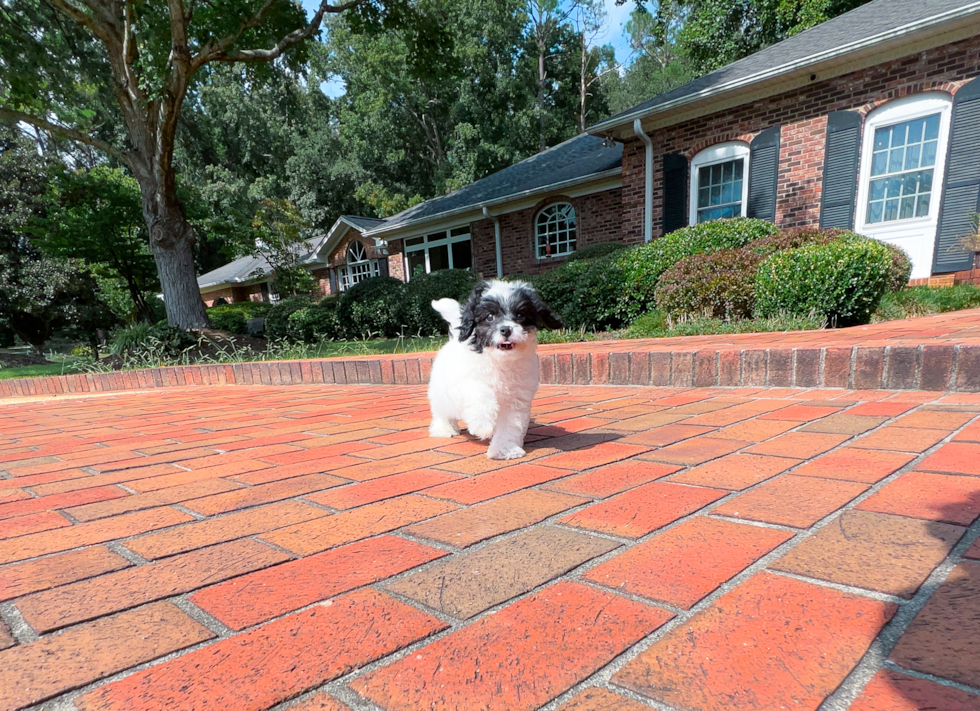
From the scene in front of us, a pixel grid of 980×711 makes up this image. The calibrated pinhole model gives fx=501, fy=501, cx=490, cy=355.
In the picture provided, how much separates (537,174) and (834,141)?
27.3ft

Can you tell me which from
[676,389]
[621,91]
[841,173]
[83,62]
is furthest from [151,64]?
[621,91]

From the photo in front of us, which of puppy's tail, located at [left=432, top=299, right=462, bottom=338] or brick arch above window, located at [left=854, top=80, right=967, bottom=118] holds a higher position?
brick arch above window, located at [left=854, top=80, right=967, bottom=118]

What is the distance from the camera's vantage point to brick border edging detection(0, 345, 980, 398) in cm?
271

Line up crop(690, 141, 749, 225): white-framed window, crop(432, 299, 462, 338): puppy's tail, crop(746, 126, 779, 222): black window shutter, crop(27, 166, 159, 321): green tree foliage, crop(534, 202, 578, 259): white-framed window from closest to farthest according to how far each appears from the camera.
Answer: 1. crop(432, 299, 462, 338): puppy's tail
2. crop(746, 126, 779, 222): black window shutter
3. crop(690, 141, 749, 225): white-framed window
4. crop(27, 166, 159, 321): green tree foliage
5. crop(534, 202, 578, 259): white-framed window

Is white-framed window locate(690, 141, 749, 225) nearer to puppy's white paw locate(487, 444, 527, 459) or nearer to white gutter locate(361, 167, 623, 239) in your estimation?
white gutter locate(361, 167, 623, 239)

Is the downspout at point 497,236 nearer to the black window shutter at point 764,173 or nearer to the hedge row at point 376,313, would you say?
the hedge row at point 376,313

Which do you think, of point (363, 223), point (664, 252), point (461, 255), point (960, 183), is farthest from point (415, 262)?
point (960, 183)

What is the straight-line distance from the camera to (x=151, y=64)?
8.16 metres

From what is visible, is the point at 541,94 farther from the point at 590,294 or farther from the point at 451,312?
the point at 451,312

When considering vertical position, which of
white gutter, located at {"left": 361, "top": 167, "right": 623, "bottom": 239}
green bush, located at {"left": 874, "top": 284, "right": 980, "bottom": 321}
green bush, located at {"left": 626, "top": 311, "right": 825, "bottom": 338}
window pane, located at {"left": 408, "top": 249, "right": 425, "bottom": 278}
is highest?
white gutter, located at {"left": 361, "top": 167, "right": 623, "bottom": 239}

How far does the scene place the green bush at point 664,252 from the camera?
24.1 ft

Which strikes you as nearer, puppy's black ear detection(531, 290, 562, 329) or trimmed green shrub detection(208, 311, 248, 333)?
puppy's black ear detection(531, 290, 562, 329)

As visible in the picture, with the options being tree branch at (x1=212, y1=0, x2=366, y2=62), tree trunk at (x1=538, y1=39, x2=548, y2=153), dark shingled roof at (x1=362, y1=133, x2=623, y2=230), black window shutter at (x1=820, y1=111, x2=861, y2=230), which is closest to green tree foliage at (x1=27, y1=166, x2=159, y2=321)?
tree branch at (x1=212, y1=0, x2=366, y2=62)

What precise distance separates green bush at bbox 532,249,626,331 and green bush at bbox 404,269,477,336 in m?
4.17
